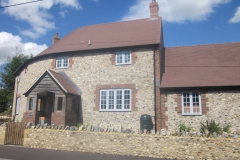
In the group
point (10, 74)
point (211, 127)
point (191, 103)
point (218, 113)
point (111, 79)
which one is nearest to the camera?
point (211, 127)

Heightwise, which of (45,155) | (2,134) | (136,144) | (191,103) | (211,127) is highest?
(191,103)

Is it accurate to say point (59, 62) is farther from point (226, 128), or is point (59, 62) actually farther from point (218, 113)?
point (226, 128)

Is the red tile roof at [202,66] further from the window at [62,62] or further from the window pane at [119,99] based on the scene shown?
the window at [62,62]

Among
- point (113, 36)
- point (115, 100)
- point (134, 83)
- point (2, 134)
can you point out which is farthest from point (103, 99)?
point (2, 134)

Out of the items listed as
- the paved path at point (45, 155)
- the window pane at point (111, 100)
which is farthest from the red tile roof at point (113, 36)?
the paved path at point (45, 155)

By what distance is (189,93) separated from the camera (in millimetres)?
15023

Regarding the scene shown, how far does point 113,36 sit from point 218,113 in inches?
423

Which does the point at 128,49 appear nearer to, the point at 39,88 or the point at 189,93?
the point at 189,93

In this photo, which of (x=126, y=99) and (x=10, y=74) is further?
(x=10, y=74)

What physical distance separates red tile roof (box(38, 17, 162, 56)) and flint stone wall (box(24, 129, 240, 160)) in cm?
850

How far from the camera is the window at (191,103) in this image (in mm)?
14617

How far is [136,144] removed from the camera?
9.72 m

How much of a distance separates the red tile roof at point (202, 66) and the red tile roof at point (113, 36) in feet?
9.09

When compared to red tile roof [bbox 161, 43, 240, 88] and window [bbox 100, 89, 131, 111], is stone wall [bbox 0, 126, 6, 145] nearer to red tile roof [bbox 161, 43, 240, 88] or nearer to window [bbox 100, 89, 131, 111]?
window [bbox 100, 89, 131, 111]
